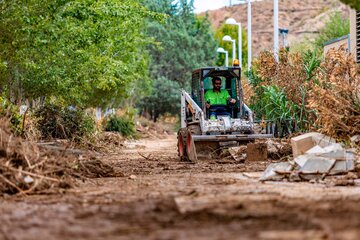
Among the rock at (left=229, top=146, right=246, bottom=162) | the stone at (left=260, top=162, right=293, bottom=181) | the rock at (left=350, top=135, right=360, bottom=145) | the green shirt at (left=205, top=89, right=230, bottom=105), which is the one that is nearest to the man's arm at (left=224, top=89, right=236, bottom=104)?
the green shirt at (left=205, top=89, right=230, bottom=105)

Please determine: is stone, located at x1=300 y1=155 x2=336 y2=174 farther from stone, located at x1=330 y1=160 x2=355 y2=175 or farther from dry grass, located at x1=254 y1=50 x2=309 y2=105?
dry grass, located at x1=254 y1=50 x2=309 y2=105

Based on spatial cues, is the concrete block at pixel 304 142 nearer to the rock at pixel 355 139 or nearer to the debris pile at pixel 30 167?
the rock at pixel 355 139

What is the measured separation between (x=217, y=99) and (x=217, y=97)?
7cm

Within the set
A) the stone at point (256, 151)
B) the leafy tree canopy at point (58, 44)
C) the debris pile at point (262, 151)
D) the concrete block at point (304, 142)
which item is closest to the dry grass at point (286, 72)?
the debris pile at point (262, 151)

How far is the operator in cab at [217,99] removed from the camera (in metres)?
26.2

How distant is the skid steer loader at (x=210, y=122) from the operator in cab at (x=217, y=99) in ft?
0.24

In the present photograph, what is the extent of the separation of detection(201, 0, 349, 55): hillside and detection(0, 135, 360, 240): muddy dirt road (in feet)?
364

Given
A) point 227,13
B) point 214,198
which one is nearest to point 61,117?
point 214,198

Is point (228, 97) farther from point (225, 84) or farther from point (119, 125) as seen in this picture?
point (119, 125)

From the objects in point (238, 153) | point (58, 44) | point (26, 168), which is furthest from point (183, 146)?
point (26, 168)

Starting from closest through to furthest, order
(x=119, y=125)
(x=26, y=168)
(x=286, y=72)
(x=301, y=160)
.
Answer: (x=26, y=168)
(x=301, y=160)
(x=286, y=72)
(x=119, y=125)

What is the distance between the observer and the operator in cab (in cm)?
2625

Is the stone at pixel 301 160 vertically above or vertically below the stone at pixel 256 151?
above

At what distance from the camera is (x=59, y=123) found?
1192 inches
